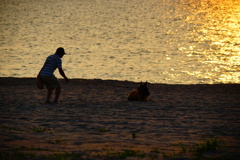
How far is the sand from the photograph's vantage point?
789 cm

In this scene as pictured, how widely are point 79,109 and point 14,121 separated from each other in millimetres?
2513

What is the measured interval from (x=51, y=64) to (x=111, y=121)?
118 inches

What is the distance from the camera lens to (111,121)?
10.4 metres

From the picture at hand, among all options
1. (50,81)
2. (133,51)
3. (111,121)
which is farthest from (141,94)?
(133,51)

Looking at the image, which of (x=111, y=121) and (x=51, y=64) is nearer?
(x=111, y=121)

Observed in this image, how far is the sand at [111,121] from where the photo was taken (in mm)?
7889

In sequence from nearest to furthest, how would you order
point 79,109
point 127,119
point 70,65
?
1. point 127,119
2. point 79,109
3. point 70,65

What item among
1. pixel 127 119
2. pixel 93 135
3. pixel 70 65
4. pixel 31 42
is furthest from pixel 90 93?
pixel 31 42

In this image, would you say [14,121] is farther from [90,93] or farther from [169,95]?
[169,95]

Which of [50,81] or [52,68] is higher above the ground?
[52,68]

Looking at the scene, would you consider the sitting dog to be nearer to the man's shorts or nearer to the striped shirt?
the man's shorts

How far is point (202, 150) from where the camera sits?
24.1 ft

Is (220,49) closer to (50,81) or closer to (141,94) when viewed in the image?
(141,94)

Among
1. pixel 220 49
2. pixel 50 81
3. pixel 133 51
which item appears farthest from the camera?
pixel 220 49
